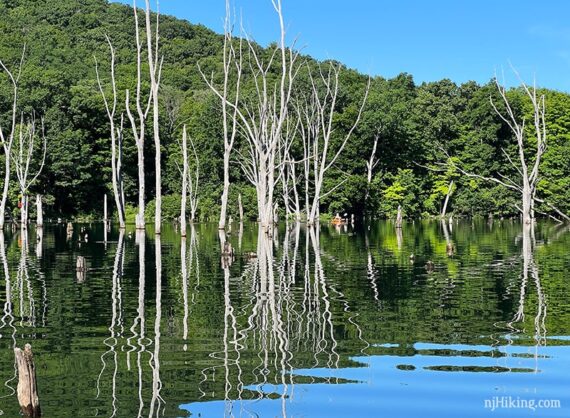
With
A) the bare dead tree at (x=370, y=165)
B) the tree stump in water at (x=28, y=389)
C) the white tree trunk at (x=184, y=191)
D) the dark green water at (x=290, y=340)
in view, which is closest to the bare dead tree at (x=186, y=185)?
the white tree trunk at (x=184, y=191)

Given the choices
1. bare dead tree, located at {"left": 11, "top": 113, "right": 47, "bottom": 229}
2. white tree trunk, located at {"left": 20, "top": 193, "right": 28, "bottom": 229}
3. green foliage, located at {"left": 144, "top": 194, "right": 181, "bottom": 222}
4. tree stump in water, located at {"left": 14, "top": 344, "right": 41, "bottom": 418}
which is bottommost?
tree stump in water, located at {"left": 14, "top": 344, "right": 41, "bottom": 418}

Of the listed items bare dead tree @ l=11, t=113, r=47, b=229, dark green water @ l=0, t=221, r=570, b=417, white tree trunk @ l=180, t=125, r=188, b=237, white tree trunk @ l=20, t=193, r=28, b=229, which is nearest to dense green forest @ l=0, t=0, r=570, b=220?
bare dead tree @ l=11, t=113, r=47, b=229

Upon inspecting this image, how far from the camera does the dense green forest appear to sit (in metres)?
69.0

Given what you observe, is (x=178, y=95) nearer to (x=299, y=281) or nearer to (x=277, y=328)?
(x=299, y=281)

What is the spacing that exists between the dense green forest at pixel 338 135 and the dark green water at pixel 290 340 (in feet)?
154

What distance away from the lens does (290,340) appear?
1116cm

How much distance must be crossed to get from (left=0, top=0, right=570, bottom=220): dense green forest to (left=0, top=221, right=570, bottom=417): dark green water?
47071 mm

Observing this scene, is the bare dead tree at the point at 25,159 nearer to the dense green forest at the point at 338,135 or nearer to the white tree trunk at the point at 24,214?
the white tree trunk at the point at 24,214

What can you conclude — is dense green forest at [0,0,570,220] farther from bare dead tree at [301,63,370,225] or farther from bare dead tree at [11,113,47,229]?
bare dead tree at [11,113,47,229]

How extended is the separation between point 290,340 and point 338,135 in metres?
61.4

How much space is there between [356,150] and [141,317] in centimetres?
6153

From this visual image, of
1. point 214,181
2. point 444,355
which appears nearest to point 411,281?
point 444,355

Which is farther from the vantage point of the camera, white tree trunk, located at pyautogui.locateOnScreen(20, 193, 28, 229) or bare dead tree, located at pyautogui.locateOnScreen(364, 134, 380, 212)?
bare dead tree, located at pyautogui.locateOnScreen(364, 134, 380, 212)

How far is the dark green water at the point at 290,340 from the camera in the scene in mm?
8188
